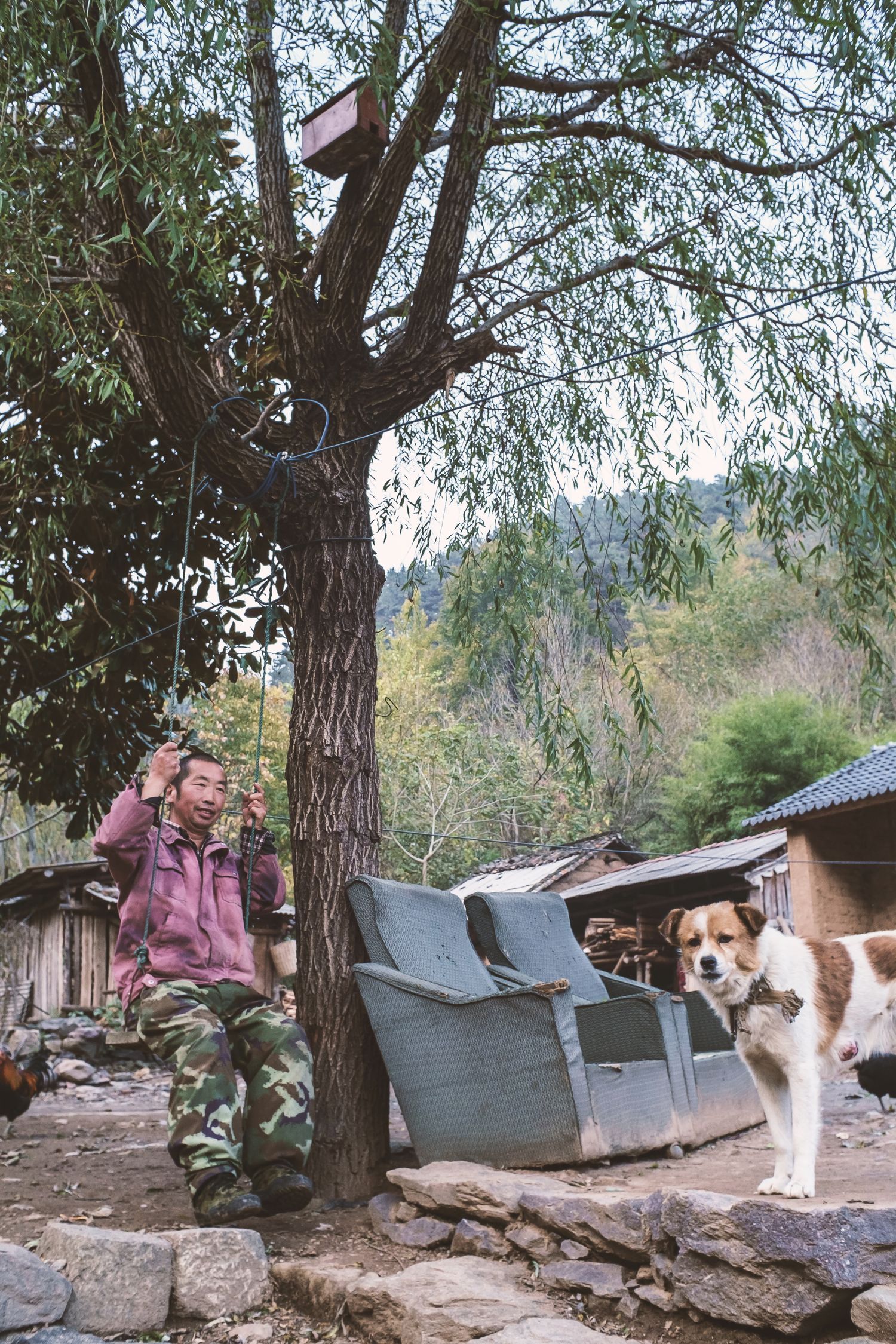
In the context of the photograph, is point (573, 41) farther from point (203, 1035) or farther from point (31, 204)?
point (203, 1035)

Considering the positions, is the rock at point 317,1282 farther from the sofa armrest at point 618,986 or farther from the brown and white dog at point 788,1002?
the sofa armrest at point 618,986

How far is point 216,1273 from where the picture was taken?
140 inches

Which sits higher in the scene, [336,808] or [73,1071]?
[336,808]

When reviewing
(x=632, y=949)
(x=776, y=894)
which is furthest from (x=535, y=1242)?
(x=632, y=949)

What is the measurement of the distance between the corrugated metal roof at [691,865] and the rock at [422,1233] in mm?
10297

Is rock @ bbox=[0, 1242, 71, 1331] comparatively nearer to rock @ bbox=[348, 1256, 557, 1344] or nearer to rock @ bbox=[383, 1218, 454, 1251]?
rock @ bbox=[348, 1256, 557, 1344]

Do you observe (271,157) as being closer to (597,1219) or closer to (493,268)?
(493,268)

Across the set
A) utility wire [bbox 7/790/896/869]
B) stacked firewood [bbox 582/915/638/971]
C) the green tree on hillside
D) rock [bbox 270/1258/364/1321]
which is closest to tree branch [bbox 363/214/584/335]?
utility wire [bbox 7/790/896/869]

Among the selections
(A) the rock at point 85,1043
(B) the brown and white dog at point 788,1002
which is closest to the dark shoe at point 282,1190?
(B) the brown and white dog at point 788,1002

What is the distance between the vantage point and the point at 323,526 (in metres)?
5.20

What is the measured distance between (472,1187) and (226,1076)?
3.02ft

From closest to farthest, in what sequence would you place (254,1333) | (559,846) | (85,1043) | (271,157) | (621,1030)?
(254,1333) < (621,1030) < (271,157) < (85,1043) < (559,846)

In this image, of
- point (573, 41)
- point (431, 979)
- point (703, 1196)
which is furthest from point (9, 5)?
point (703, 1196)

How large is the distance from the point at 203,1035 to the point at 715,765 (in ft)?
71.0
